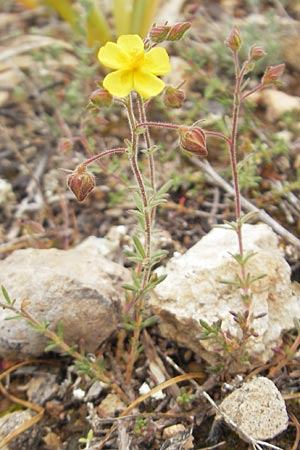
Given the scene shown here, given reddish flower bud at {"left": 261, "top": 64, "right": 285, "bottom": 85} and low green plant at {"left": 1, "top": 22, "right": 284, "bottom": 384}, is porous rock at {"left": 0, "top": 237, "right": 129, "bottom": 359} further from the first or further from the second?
reddish flower bud at {"left": 261, "top": 64, "right": 285, "bottom": 85}

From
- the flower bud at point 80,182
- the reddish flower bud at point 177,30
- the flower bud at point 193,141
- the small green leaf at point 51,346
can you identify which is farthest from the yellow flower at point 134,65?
the small green leaf at point 51,346

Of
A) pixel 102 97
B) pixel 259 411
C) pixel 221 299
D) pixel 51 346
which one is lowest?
pixel 259 411

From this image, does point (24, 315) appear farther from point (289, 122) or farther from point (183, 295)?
point (289, 122)

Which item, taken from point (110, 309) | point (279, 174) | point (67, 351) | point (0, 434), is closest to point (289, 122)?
point (279, 174)

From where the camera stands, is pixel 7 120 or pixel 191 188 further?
pixel 7 120

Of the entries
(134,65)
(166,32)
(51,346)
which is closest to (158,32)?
(166,32)

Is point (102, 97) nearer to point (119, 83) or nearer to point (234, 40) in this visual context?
point (119, 83)
